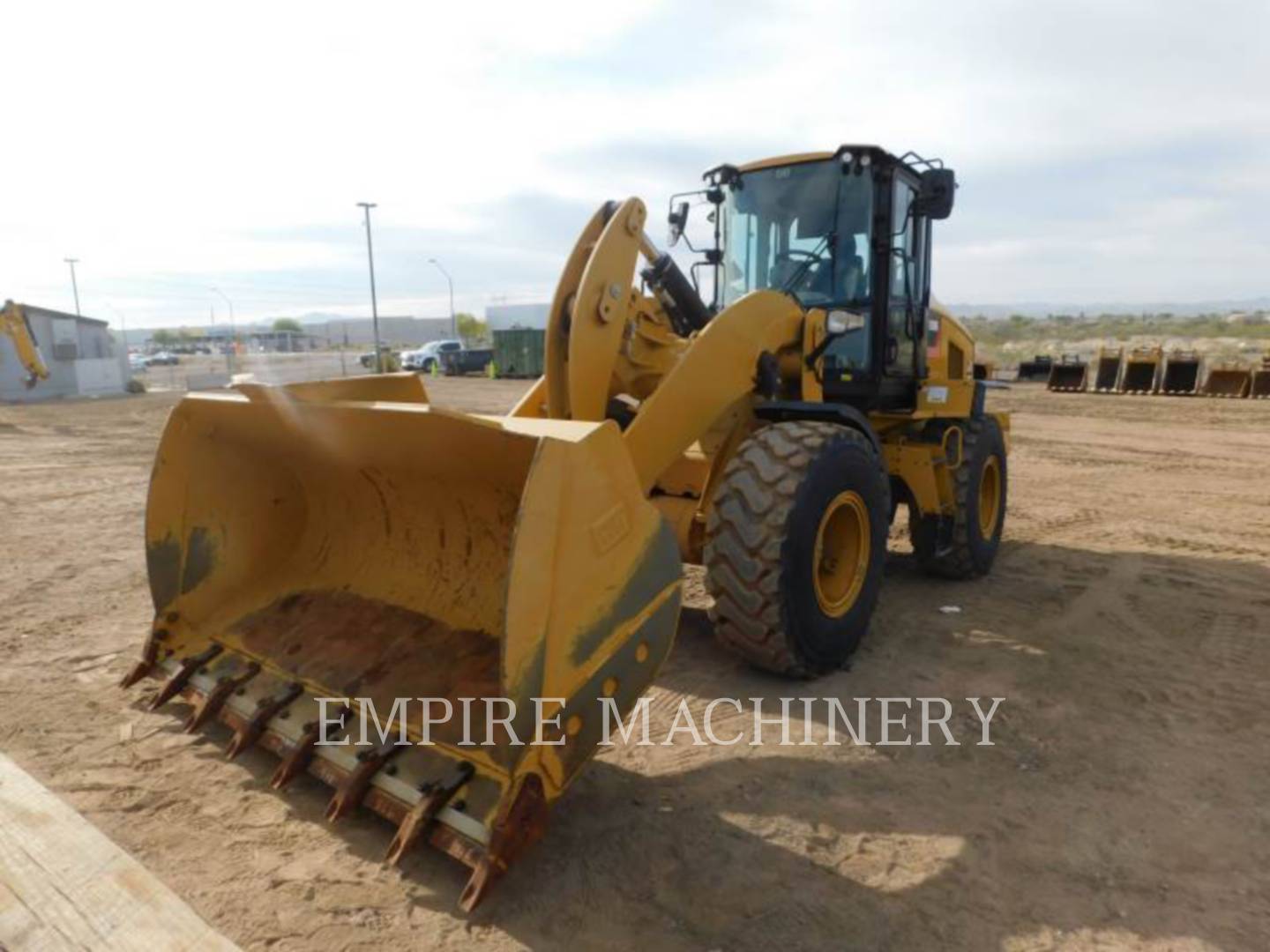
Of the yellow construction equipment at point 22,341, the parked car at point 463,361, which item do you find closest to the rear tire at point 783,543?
the yellow construction equipment at point 22,341

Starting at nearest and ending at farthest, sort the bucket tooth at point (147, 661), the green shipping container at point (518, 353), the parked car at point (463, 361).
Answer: the bucket tooth at point (147, 661)
the green shipping container at point (518, 353)
the parked car at point (463, 361)

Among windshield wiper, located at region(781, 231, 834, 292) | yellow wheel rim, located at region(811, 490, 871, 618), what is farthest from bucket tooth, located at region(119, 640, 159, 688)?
windshield wiper, located at region(781, 231, 834, 292)

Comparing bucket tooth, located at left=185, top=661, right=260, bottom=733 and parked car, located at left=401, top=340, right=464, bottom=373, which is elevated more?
parked car, located at left=401, top=340, right=464, bottom=373

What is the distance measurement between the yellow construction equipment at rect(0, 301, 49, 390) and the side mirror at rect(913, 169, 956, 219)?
93.6ft

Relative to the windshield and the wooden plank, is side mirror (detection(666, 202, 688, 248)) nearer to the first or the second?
the windshield

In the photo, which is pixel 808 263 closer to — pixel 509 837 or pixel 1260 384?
pixel 509 837

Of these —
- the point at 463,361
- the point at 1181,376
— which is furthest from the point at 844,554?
the point at 463,361

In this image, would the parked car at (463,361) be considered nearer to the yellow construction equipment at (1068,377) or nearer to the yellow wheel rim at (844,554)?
the yellow construction equipment at (1068,377)

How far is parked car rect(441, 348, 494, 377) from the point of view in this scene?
38.8 meters

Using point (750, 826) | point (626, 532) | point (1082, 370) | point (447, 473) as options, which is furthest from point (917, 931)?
point (1082, 370)

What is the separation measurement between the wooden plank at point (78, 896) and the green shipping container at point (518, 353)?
3184cm

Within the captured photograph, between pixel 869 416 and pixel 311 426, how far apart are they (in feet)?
11.9

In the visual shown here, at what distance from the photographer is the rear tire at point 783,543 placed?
3672mm

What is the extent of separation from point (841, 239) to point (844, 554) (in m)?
1.95
